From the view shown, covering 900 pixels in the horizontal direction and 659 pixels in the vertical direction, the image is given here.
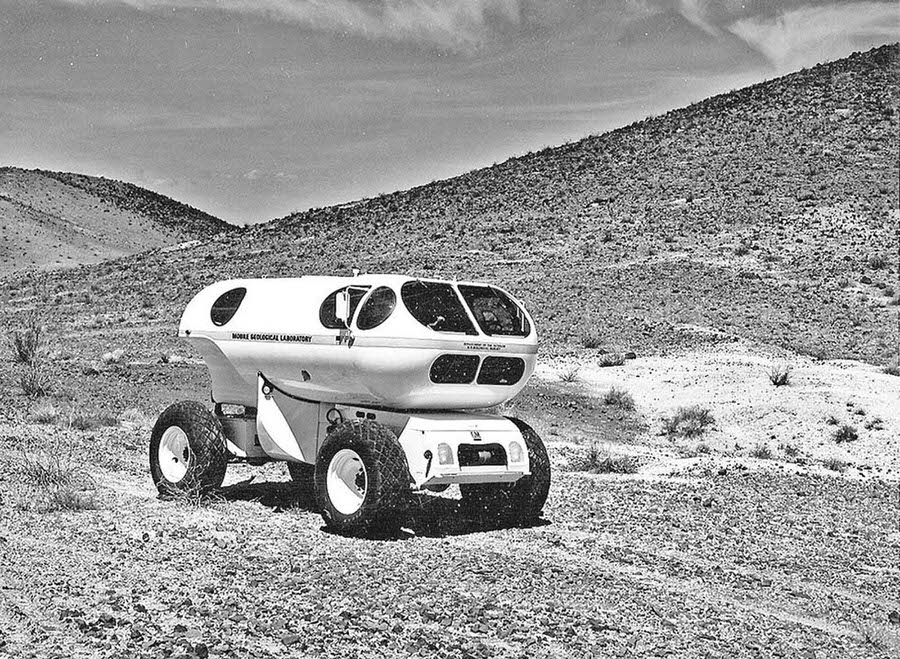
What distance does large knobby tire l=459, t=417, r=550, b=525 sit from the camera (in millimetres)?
10711

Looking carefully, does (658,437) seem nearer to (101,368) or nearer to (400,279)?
(400,279)

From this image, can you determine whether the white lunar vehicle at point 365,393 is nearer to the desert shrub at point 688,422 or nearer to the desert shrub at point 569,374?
the desert shrub at point 688,422

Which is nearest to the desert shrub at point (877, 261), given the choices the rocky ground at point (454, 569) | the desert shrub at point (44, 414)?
the rocky ground at point (454, 569)

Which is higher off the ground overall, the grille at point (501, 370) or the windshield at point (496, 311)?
the windshield at point (496, 311)

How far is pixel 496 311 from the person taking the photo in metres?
A: 10.6

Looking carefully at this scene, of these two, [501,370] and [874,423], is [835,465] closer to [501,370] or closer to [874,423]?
[874,423]

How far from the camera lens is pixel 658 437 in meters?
21.3

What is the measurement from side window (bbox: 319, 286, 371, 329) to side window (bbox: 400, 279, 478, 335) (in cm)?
42

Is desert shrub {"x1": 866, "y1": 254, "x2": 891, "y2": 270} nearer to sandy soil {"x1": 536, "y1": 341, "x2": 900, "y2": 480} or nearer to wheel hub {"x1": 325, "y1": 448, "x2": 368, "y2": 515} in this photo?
sandy soil {"x1": 536, "y1": 341, "x2": 900, "y2": 480}

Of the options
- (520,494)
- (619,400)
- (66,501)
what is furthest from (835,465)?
(66,501)

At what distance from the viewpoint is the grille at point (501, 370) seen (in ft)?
33.1

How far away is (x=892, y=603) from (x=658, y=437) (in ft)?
39.3

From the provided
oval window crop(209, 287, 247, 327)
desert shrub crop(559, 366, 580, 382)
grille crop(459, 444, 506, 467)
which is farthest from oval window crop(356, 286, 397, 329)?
desert shrub crop(559, 366, 580, 382)

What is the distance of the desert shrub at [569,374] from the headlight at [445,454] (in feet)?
54.0
